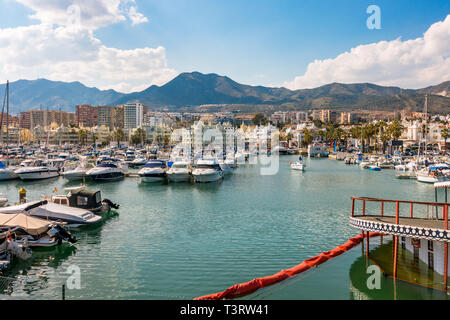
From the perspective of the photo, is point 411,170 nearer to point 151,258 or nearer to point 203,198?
point 203,198

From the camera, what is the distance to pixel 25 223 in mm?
18141

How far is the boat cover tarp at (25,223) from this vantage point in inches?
703

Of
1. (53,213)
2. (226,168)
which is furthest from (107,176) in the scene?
(53,213)

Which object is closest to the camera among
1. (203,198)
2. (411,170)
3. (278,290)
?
(278,290)

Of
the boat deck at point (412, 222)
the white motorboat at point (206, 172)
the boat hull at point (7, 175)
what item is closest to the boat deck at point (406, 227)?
the boat deck at point (412, 222)

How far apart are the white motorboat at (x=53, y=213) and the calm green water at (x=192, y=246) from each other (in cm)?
88

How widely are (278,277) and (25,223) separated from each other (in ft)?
44.4

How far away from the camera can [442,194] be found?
1453 inches

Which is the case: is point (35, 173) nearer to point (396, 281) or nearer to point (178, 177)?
point (178, 177)

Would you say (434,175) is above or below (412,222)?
below

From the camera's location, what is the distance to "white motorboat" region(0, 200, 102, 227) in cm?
2067
